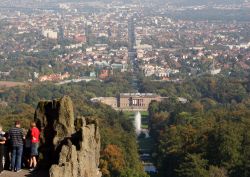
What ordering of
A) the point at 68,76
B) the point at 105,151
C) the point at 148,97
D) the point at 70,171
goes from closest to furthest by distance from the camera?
1. the point at 70,171
2. the point at 105,151
3. the point at 148,97
4. the point at 68,76

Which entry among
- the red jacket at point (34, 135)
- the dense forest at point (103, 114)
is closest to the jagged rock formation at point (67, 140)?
the red jacket at point (34, 135)

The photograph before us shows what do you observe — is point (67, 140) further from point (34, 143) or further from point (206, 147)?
point (206, 147)

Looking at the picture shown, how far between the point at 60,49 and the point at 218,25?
6260 cm

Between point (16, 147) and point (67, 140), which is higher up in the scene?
point (67, 140)

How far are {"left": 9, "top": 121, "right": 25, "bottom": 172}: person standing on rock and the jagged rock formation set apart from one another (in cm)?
49

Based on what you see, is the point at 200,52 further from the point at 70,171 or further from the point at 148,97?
the point at 70,171

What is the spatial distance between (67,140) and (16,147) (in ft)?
2.61

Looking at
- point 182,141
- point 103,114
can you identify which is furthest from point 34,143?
point 103,114

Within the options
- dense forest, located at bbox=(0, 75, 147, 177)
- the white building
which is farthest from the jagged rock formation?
the white building

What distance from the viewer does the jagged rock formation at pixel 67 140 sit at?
9953mm

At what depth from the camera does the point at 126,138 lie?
4062 cm

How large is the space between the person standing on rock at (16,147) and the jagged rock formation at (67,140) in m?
0.49

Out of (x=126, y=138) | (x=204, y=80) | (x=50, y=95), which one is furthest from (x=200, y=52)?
(x=126, y=138)

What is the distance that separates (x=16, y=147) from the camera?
10.7 metres
